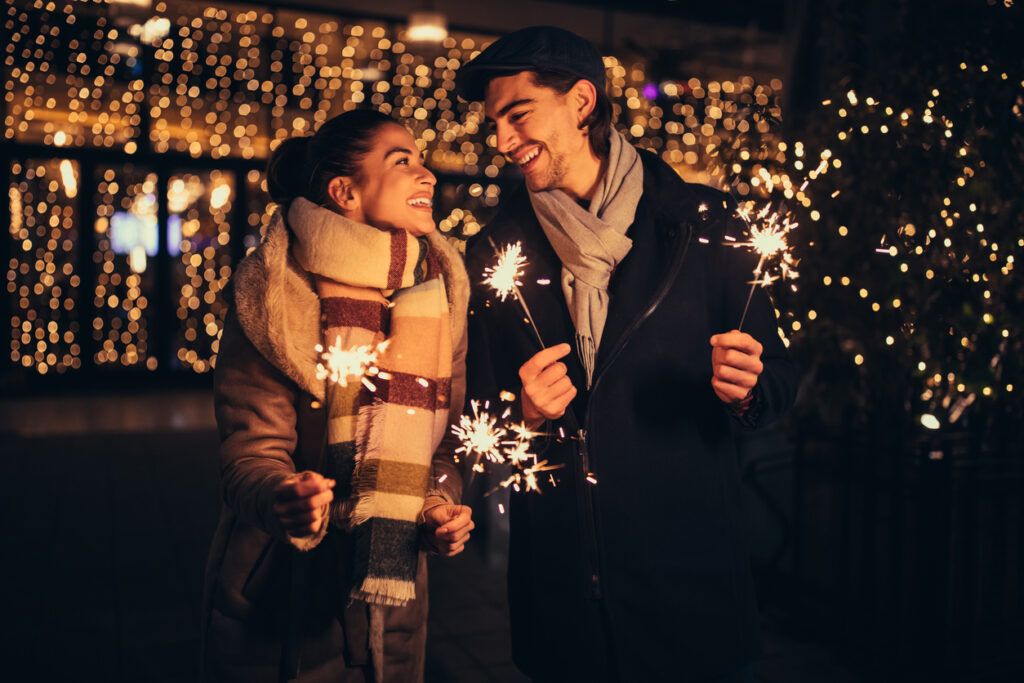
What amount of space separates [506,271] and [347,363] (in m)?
0.44

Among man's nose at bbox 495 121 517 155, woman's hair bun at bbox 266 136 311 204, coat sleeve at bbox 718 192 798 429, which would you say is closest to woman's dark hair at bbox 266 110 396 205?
woman's hair bun at bbox 266 136 311 204

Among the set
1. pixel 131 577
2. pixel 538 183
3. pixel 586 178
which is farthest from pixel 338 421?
pixel 131 577

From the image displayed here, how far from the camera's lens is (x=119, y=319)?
37.8ft

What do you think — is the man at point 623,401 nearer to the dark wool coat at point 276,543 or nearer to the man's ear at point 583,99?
the man's ear at point 583,99

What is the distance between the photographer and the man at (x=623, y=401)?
192cm

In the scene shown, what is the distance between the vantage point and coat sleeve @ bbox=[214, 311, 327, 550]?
1784 mm

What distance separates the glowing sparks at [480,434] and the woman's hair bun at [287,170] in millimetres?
724

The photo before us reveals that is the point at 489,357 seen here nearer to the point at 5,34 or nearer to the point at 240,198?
the point at 240,198

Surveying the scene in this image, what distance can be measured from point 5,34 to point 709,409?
471 inches

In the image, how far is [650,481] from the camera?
1948 mm

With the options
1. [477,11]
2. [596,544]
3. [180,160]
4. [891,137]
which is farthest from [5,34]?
[596,544]

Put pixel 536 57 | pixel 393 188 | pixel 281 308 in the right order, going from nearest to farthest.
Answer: pixel 281 308 < pixel 393 188 < pixel 536 57

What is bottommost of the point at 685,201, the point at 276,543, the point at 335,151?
the point at 276,543

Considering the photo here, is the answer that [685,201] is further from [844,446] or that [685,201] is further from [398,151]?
[844,446]
